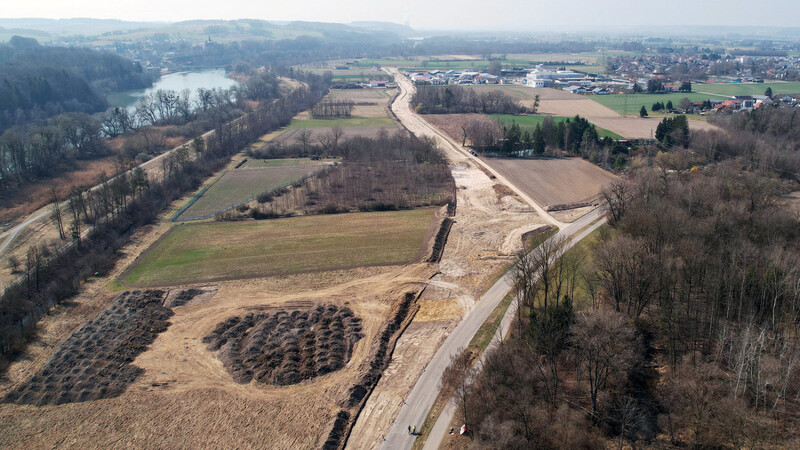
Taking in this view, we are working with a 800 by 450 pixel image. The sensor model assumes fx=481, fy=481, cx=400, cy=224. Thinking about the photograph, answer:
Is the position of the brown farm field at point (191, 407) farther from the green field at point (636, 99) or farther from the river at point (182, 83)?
the river at point (182, 83)

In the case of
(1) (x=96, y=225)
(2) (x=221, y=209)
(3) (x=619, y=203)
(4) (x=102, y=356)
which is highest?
(3) (x=619, y=203)

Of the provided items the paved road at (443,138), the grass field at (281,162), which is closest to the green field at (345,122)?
the paved road at (443,138)

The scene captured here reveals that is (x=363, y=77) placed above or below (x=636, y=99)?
above

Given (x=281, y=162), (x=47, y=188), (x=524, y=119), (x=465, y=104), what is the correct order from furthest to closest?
1. (x=465, y=104)
2. (x=524, y=119)
3. (x=281, y=162)
4. (x=47, y=188)

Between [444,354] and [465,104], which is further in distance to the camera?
[465,104]

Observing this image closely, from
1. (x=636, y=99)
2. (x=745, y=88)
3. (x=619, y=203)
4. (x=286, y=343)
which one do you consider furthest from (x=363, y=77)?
(x=286, y=343)

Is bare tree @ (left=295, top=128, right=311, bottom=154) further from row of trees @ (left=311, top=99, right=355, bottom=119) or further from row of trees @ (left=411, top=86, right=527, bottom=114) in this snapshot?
row of trees @ (left=411, top=86, right=527, bottom=114)

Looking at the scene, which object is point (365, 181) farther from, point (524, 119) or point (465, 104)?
point (465, 104)

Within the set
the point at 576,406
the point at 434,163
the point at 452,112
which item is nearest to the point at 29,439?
the point at 576,406
